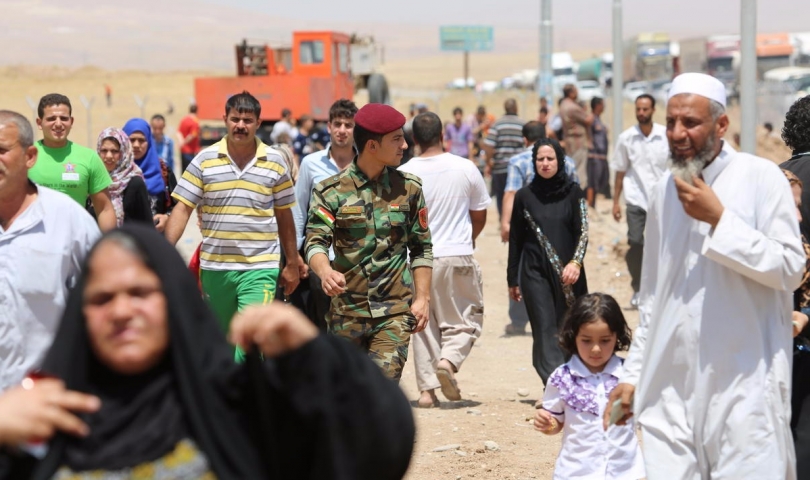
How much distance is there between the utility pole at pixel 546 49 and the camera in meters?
24.8

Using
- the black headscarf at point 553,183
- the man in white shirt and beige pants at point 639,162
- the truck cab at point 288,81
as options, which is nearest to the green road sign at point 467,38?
the truck cab at point 288,81

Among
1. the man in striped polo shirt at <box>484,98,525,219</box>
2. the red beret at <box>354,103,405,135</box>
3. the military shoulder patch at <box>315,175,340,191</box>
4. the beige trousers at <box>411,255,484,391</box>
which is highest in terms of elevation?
the red beret at <box>354,103,405,135</box>

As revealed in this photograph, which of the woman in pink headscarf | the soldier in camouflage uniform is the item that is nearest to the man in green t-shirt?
the woman in pink headscarf

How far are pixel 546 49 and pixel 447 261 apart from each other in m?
17.7

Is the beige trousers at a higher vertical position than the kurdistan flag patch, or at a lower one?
lower

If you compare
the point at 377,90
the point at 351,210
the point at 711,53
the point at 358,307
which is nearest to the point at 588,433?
the point at 358,307

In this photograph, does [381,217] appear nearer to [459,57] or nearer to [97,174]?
[97,174]

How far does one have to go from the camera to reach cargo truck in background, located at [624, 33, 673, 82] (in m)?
71.5

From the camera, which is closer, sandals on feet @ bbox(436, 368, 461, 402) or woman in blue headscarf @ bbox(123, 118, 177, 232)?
sandals on feet @ bbox(436, 368, 461, 402)

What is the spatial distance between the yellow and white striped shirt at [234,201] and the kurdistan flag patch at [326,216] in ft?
3.59

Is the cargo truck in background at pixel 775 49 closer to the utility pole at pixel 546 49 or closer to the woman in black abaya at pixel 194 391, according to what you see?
the utility pole at pixel 546 49

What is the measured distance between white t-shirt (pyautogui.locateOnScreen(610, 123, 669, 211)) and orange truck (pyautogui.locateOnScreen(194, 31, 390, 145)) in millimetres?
16626

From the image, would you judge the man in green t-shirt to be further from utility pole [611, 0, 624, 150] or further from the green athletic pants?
utility pole [611, 0, 624, 150]

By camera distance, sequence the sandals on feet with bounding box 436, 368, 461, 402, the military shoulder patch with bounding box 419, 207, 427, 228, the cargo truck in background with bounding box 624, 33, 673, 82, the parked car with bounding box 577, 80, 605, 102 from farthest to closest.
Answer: the cargo truck in background with bounding box 624, 33, 673, 82 < the parked car with bounding box 577, 80, 605, 102 < the sandals on feet with bounding box 436, 368, 461, 402 < the military shoulder patch with bounding box 419, 207, 427, 228
